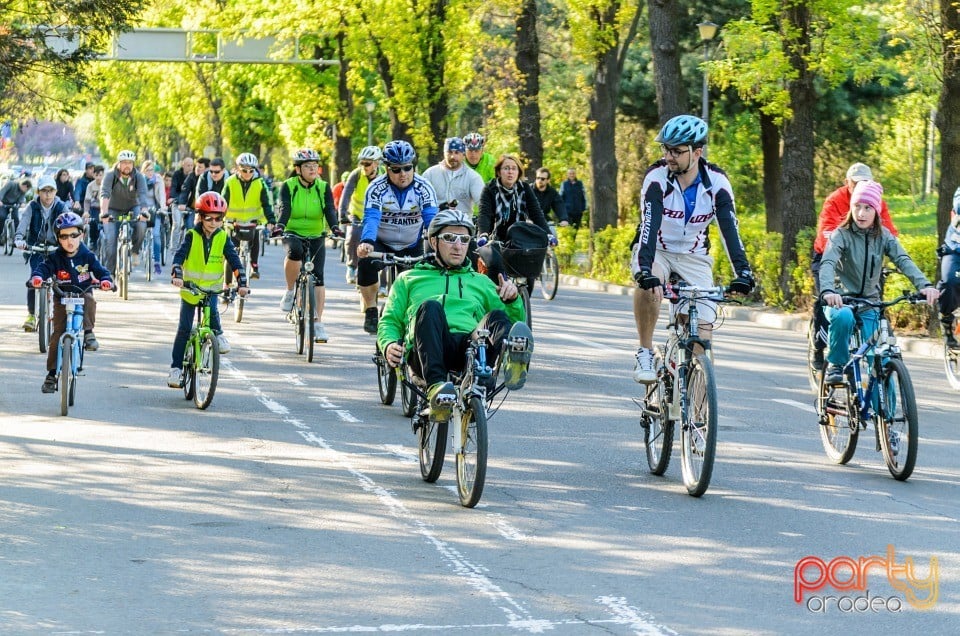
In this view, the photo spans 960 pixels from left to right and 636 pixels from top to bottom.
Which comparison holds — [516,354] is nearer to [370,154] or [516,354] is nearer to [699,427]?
[699,427]

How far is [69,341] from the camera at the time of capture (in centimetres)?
1277

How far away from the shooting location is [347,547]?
26.8 feet

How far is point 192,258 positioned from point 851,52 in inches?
531

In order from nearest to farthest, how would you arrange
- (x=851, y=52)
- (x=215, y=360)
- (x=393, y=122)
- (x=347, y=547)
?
(x=347, y=547) < (x=215, y=360) < (x=851, y=52) < (x=393, y=122)

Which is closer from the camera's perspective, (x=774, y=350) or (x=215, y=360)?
(x=215, y=360)

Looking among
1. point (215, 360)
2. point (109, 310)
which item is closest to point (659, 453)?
point (215, 360)

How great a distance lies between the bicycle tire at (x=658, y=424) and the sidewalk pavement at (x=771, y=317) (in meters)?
7.17

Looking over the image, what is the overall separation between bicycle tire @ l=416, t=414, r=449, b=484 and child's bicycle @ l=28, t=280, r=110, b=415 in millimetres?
3689

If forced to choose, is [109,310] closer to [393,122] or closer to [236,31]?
[393,122]

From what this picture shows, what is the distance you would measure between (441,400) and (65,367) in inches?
182

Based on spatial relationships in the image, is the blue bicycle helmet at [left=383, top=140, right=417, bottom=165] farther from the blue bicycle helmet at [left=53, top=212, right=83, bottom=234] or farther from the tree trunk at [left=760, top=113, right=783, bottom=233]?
the tree trunk at [left=760, top=113, right=783, bottom=233]

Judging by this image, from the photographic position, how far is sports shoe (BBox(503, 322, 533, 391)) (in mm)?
9086

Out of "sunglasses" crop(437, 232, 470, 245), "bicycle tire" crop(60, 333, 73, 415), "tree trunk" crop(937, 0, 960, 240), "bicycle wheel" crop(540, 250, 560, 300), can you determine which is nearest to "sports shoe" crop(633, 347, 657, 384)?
"sunglasses" crop(437, 232, 470, 245)

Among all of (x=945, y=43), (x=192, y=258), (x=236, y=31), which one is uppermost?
(x=236, y=31)
